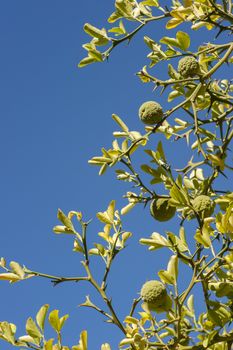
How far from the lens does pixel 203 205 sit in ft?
7.07

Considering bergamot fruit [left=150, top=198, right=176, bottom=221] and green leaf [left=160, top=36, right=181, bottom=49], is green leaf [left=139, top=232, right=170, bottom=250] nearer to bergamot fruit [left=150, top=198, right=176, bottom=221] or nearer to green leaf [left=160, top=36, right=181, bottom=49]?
bergamot fruit [left=150, top=198, right=176, bottom=221]

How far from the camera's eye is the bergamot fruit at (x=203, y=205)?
84.7 inches

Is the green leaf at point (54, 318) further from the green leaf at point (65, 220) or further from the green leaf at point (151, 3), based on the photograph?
the green leaf at point (151, 3)

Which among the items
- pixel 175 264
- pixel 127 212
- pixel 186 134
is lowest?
pixel 175 264

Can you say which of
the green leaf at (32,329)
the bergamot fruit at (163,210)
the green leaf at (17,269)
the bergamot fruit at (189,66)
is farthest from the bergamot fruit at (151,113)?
the green leaf at (32,329)

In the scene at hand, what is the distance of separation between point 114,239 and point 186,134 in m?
0.62

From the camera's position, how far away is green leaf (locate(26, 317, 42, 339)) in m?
2.06

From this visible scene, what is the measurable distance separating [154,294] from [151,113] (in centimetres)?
76

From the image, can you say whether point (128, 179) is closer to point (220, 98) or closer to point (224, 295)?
point (220, 98)

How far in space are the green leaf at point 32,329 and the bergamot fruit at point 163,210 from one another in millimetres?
648

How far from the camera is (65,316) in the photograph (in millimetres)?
2012

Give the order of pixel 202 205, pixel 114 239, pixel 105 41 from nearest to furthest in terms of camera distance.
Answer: pixel 202 205
pixel 114 239
pixel 105 41

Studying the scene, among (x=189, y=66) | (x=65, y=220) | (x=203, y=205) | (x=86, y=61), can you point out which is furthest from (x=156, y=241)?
(x=86, y=61)

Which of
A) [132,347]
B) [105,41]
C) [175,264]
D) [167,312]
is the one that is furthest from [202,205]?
[105,41]
